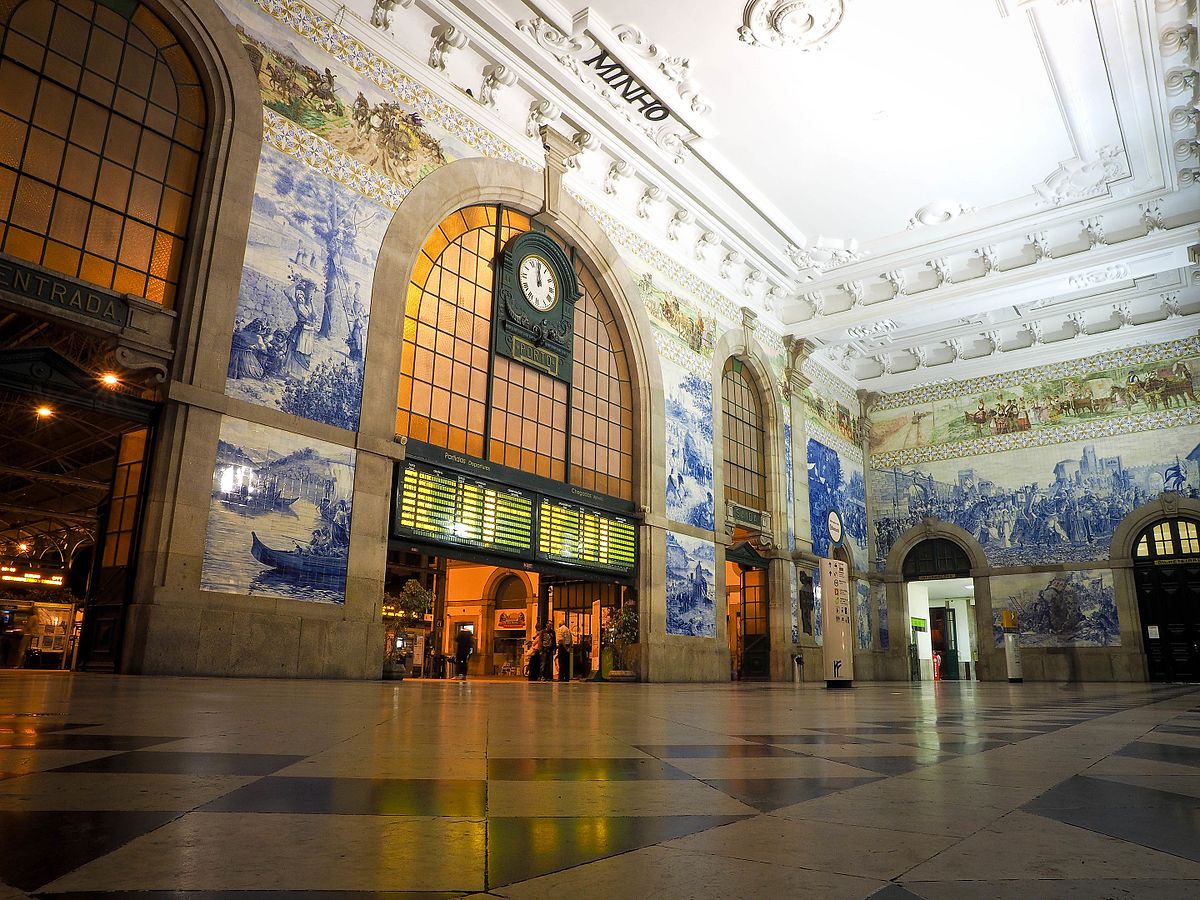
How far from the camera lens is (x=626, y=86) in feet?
53.9

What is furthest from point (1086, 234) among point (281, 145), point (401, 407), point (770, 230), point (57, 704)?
point (57, 704)

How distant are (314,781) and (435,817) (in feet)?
1.77

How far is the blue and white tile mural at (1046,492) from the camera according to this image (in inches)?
986

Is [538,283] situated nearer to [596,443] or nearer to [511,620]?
[596,443]

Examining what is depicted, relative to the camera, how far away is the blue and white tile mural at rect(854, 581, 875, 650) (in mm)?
27250

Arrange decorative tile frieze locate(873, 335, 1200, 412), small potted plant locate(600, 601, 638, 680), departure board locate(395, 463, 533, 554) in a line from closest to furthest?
departure board locate(395, 463, 533, 554) < small potted plant locate(600, 601, 638, 680) < decorative tile frieze locate(873, 335, 1200, 412)

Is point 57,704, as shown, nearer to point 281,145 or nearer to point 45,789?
point 45,789

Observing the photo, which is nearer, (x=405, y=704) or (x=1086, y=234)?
(x=405, y=704)

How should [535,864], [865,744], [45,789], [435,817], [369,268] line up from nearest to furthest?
[535,864]
[435,817]
[45,789]
[865,744]
[369,268]

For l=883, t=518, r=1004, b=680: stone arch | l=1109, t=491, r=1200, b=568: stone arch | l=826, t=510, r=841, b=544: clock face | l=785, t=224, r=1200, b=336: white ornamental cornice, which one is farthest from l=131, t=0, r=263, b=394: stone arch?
l=1109, t=491, r=1200, b=568: stone arch

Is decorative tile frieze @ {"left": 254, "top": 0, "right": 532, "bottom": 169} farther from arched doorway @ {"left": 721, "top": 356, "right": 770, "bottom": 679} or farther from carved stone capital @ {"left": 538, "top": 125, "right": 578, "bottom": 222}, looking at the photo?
arched doorway @ {"left": 721, "top": 356, "right": 770, "bottom": 679}

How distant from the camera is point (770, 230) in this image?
71.9 feet

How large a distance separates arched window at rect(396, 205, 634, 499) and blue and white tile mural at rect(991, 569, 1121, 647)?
51.6 feet

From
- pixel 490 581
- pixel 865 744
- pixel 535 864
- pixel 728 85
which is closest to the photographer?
pixel 535 864
